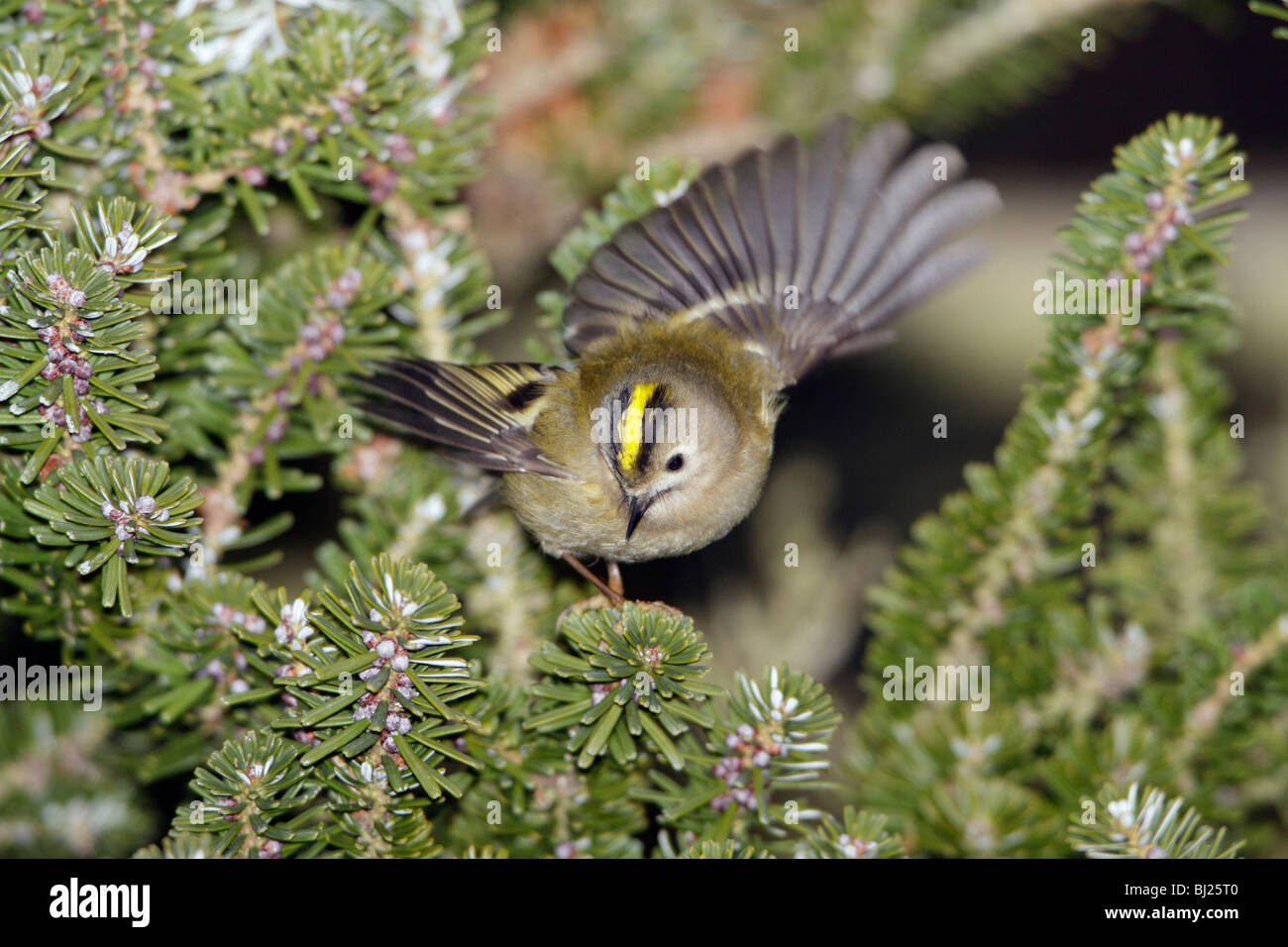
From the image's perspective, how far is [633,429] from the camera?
81.0 inches

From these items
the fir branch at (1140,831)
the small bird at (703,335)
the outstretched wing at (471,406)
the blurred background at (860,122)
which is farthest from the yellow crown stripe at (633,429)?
the fir branch at (1140,831)

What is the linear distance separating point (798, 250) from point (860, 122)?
321 mm

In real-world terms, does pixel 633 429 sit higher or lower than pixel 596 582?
higher

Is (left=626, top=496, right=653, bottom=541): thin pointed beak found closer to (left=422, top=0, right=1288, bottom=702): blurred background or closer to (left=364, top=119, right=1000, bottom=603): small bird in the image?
(left=364, top=119, right=1000, bottom=603): small bird

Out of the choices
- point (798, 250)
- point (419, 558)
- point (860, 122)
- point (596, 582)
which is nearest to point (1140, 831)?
point (596, 582)

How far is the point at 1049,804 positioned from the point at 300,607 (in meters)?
1.19

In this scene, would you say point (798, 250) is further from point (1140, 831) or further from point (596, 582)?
point (1140, 831)

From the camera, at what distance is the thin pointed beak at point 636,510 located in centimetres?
206

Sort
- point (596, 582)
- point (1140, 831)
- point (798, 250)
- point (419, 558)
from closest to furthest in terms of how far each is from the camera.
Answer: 1. point (1140, 831)
2. point (419, 558)
3. point (596, 582)
4. point (798, 250)

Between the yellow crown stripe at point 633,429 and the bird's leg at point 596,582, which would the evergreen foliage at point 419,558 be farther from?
the yellow crown stripe at point 633,429

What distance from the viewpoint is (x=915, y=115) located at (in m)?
2.28

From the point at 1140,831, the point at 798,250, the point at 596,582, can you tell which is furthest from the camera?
the point at 798,250
